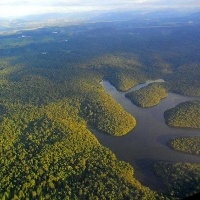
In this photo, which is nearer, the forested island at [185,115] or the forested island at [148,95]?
the forested island at [185,115]

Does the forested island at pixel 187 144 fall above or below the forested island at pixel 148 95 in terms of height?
above

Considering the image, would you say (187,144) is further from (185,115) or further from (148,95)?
(148,95)

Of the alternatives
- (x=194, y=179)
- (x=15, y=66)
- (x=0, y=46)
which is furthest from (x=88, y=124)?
(x=0, y=46)

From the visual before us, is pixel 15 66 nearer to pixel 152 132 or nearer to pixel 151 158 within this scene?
pixel 152 132

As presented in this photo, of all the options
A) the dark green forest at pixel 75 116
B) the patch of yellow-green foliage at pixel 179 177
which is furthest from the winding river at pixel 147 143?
the dark green forest at pixel 75 116

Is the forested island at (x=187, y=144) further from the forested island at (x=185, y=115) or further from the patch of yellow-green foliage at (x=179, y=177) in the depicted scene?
the forested island at (x=185, y=115)

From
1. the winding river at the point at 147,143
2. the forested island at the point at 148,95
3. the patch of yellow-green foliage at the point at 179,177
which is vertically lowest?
the forested island at the point at 148,95

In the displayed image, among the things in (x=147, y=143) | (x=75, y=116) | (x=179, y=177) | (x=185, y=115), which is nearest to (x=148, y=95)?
(x=185, y=115)
